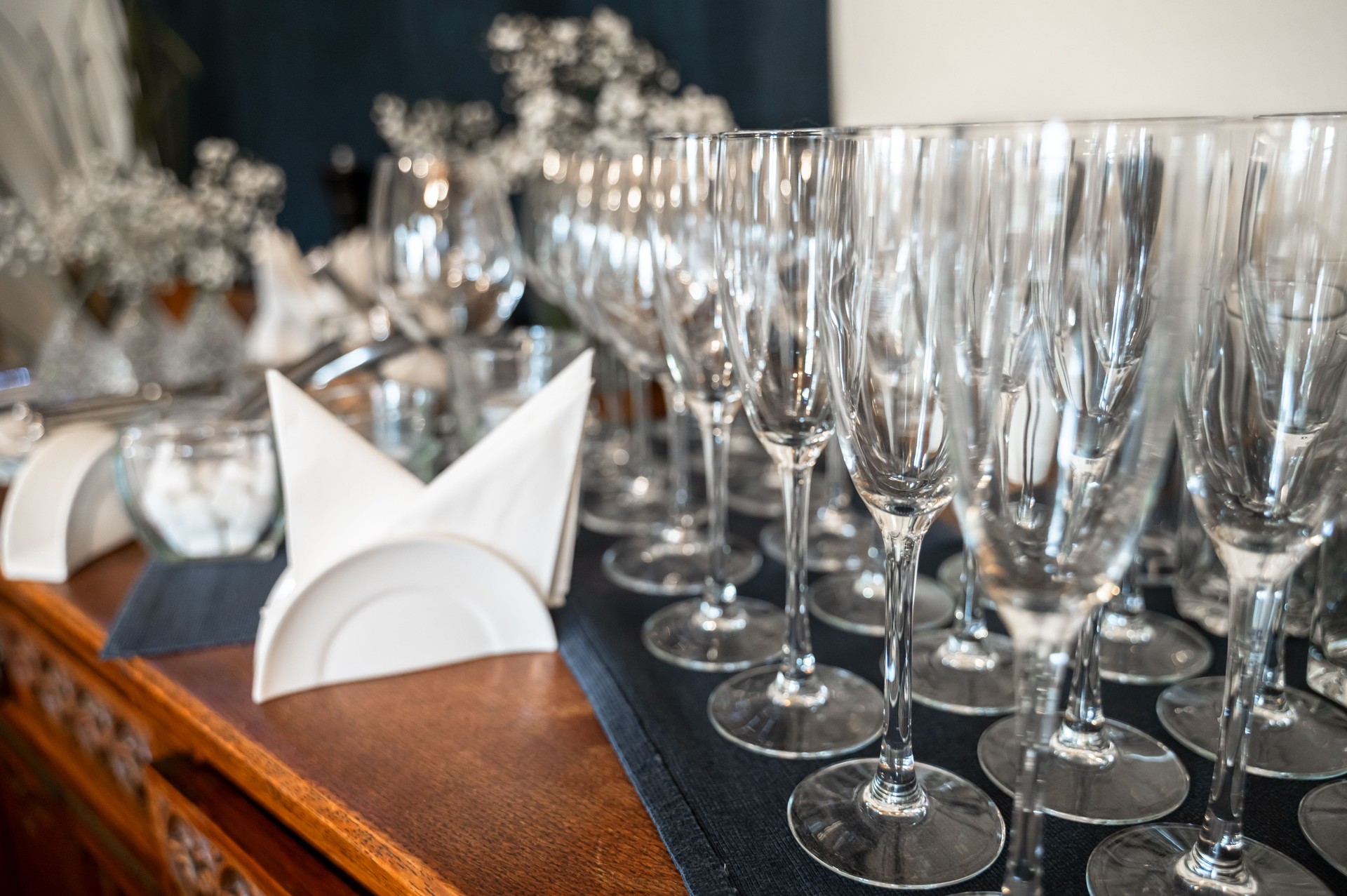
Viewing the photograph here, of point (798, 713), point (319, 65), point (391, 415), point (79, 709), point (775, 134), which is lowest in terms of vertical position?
point (79, 709)

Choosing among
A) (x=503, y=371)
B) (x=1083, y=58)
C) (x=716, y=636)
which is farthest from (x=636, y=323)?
(x=1083, y=58)

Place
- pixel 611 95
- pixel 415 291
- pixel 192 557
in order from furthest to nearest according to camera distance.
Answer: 1. pixel 611 95
2. pixel 415 291
3. pixel 192 557

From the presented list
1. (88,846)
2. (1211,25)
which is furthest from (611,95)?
(88,846)

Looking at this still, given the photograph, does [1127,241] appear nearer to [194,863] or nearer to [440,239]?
[194,863]

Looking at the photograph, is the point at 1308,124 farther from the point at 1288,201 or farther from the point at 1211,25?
the point at 1211,25

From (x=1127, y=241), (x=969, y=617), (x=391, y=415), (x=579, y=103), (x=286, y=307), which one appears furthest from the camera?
(x=579, y=103)

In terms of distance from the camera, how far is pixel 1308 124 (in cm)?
36

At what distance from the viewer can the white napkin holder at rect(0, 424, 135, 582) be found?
867 mm

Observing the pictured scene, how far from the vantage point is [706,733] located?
0.59 meters

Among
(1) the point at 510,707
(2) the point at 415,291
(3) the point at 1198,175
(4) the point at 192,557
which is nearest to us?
(3) the point at 1198,175

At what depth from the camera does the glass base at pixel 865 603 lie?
0.74 metres

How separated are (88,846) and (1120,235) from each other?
1037 millimetres

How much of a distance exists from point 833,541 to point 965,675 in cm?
32

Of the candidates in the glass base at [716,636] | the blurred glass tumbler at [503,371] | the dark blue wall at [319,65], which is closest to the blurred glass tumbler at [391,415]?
the blurred glass tumbler at [503,371]
